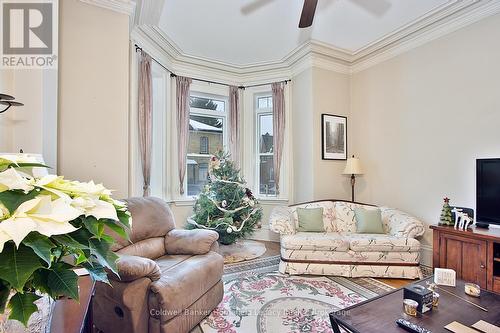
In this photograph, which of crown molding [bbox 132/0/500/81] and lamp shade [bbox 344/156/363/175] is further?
lamp shade [bbox 344/156/363/175]

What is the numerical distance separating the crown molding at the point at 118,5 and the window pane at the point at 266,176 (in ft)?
10.1

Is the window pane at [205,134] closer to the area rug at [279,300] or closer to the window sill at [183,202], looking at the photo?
the window sill at [183,202]

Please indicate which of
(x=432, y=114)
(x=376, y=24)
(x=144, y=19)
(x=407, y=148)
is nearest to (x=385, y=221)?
(x=407, y=148)

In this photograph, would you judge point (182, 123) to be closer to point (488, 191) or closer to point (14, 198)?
point (14, 198)

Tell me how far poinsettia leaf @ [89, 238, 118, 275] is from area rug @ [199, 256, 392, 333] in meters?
1.69

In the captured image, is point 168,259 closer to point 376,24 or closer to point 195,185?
point 195,185

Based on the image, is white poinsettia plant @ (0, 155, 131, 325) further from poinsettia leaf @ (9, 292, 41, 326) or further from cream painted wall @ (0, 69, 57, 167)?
cream painted wall @ (0, 69, 57, 167)

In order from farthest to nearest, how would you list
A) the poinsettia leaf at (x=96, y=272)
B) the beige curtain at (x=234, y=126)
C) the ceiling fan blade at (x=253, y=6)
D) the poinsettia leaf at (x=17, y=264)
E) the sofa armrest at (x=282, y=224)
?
the beige curtain at (x=234, y=126) < the sofa armrest at (x=282, y=224) < the ceiling fan blade at (x=253, y=6) < the poinsettia leaf at (x=96, y=272) < the poinsettia leaf at (x=17, y=264)

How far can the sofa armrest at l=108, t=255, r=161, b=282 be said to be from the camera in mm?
1651

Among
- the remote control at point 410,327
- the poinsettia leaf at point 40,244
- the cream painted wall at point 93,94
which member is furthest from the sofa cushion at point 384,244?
the poinsettia leaf at point 40,244

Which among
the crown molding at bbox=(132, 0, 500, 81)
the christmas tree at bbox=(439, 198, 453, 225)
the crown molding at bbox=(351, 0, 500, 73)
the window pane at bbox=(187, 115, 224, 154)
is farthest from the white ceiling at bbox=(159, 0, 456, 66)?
the christmas tree at bbox=(439, 198, 453, 225)

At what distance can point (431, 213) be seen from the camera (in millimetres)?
3363

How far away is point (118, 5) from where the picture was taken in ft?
8.73

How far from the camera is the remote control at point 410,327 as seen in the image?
1383 millimetres
